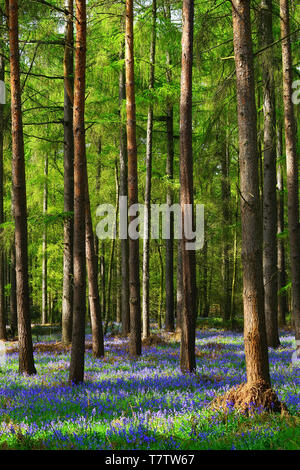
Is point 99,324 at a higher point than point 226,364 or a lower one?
higher

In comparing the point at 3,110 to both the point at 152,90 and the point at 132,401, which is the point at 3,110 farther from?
the point at 132,401

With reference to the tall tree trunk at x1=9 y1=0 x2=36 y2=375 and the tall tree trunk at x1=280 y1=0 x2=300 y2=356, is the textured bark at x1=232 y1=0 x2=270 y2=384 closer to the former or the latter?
the tall tree trunk at x1=280 y1=0 x2=300 y2=356

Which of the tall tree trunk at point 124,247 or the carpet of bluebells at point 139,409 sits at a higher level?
the tall tree trunk at point 124,247

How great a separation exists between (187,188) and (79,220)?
8.28 ft

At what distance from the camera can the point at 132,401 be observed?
274 inches

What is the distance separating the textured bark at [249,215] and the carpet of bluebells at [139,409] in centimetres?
88

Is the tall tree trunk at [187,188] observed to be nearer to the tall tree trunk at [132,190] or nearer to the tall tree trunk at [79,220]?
the tall tree trunk at [79,220]

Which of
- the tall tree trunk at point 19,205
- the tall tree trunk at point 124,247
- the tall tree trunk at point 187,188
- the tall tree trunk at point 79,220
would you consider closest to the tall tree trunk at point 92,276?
the tall tree trunk at point 19,205

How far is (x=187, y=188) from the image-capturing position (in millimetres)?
9555

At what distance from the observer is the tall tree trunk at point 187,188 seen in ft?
31.2

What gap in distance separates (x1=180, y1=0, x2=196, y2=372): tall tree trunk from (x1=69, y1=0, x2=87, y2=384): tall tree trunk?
2.24m

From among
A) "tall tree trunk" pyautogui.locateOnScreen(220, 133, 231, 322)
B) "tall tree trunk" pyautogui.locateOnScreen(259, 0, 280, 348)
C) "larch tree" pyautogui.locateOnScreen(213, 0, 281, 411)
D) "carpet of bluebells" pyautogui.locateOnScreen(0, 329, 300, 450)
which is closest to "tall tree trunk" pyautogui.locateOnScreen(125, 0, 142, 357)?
"carpet of bluebells" pyautogui.locateOnScreen(0, 329, 300, 450)

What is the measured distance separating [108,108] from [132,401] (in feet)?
40.0
